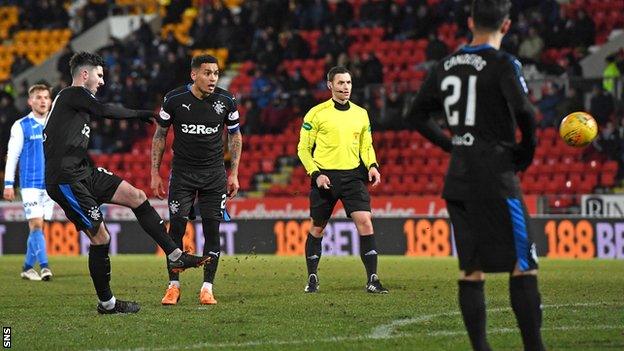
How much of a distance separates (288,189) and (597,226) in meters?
7.64

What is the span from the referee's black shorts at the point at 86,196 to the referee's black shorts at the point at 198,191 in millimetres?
950

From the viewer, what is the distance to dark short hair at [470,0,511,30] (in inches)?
271

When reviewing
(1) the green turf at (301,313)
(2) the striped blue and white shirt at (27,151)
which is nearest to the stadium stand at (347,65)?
(1) the green turf at (301,313)

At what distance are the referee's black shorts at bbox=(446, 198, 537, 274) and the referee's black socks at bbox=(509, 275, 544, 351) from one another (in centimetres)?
8

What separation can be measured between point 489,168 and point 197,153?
4.91 m

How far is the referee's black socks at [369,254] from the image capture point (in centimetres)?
1238

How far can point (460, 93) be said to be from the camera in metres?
7.03

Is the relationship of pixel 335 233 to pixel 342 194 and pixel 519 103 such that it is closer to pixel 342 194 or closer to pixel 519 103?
pixel 342 194

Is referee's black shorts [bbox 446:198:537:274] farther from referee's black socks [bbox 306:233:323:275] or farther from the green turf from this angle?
referee's black socks [bbox 306:233:323:275]

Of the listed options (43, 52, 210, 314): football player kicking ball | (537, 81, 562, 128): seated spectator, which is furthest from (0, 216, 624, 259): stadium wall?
(43, 52, 210, 314): football player kicking ball

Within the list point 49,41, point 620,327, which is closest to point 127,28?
point 49,41

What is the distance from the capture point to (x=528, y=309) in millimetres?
6863

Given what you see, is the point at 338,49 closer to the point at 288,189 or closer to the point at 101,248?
the point at 288,189

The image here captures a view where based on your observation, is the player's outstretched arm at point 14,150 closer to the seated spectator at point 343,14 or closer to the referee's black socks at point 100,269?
the referee's black socks at point 100,269
